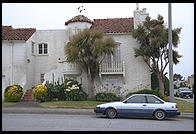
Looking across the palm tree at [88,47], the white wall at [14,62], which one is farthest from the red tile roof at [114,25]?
the white wall at [14,62]

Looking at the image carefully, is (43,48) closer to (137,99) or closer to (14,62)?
(14,62)

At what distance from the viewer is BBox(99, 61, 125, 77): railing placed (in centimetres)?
2361

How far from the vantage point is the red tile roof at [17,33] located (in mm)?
24703

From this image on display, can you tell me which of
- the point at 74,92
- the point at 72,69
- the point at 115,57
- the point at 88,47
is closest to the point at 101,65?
the point at 115,57

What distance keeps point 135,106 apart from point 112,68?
10216 mm

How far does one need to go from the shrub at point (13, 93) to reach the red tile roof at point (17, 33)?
4.72 meters

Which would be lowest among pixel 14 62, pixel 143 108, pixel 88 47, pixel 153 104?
pixel 143 108

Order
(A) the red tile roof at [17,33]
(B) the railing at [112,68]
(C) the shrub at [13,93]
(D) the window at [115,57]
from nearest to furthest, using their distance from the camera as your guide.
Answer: (C) the shrub at [13,93] → (B) the railing at [112,68] → (D) the window at [115,57] → (A) the red tile roof at [17,33]

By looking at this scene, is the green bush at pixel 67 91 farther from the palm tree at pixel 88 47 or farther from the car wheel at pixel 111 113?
the car wheel at pixel 111 113

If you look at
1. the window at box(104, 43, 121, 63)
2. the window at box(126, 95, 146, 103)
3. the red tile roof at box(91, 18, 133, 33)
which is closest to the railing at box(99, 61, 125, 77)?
the window at box(104, 43, 121, 63)

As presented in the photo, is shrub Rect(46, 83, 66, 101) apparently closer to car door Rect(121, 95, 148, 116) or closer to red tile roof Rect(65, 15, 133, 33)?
red tile roof Rect(65, 15, 133, 33)

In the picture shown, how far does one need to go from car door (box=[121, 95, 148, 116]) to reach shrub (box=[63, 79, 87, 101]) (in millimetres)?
9146

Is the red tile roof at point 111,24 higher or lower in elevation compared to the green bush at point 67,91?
higher

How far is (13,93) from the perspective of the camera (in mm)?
22281
